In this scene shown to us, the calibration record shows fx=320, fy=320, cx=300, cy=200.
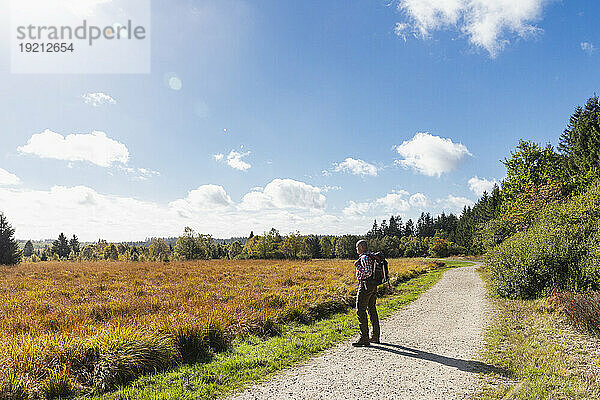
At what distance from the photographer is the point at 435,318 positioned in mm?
10000

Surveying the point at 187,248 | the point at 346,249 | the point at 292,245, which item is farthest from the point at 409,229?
the point at 187,248

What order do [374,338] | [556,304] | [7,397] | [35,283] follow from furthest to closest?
[35,283], [556,304], [374,338], [7,397]

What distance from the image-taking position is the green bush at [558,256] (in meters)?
9.69

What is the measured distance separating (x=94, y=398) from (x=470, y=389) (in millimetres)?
5519

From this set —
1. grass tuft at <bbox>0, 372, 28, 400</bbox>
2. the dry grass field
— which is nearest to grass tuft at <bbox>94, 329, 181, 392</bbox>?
the dry grass field

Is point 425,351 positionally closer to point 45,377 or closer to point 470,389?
point 470,389

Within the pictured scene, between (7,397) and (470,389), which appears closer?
(7,397)

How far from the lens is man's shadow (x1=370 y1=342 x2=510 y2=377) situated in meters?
5.51

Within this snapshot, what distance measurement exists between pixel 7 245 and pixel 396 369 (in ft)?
143

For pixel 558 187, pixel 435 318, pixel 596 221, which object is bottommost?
pixel 435 318

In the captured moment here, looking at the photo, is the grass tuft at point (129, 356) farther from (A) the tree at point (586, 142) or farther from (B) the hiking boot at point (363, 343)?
(A) the tree at point (586, 142)

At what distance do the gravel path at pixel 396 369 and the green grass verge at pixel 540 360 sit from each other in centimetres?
34

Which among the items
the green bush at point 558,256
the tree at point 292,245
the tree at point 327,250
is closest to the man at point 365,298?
the green bush at point 558,256

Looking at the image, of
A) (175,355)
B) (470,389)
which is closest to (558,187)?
(470,389)
